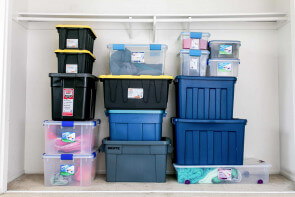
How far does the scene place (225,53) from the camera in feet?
7.98

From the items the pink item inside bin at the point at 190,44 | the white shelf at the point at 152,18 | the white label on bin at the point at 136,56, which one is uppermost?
the white shelf at the point at 152,18

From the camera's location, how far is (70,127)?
7.30 feet

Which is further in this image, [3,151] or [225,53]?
[225,53]

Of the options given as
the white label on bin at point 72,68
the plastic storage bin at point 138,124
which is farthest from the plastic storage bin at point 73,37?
the plastic storage bin at point 138,124

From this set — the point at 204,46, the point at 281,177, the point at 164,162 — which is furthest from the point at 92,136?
the point at 281,177

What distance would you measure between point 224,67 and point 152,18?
2.95ft

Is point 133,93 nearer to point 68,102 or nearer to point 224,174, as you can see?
point 68,102

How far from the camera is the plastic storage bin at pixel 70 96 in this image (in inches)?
86.9

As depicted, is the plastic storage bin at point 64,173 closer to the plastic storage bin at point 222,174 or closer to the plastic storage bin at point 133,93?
the plastic storage bin at point 133,93

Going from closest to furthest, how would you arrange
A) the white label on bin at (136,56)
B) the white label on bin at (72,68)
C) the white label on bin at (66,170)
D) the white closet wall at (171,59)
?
1. the white label on bin at (66,170)
2. the white label on bin at (72,68)
3. the white label on bin at (136,56)
4. the white closet wall at (171,59)

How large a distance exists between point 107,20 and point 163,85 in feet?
2.78

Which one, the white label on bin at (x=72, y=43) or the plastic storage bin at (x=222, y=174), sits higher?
the white label on bin at (x=72, y=43)

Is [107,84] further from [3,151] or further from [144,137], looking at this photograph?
[3,151]

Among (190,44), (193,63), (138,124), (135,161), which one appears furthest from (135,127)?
(190,44)
